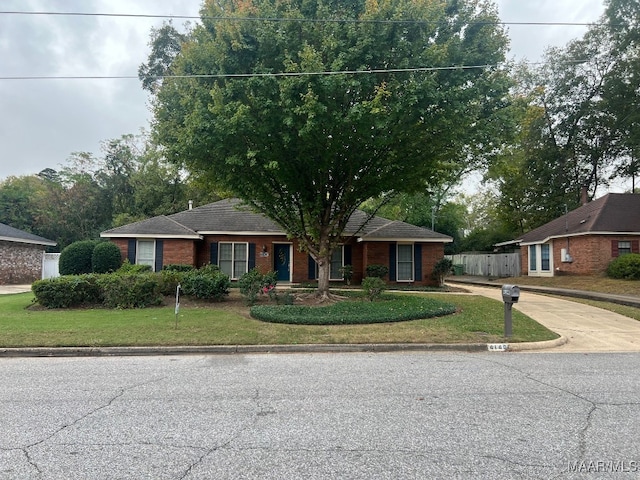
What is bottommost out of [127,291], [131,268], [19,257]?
[127,291]

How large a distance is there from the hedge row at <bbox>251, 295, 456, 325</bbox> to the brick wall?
19.0 m

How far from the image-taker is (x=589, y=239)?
23.2 m

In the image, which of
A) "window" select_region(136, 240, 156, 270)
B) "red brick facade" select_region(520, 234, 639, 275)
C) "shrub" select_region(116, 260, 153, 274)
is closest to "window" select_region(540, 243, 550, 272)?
Answer: "red brick facade" select_region(520, 234, 639, 275)

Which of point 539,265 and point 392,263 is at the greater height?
point 392,263

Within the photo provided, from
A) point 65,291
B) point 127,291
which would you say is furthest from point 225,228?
point 65,291

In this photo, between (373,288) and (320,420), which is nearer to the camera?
(320,420)

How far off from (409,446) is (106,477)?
2.44 m

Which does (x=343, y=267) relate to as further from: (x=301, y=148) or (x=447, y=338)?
(x=447, y=338)

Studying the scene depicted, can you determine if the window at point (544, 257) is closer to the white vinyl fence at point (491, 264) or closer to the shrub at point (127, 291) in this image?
the white vinyl fence at point (491, 264)

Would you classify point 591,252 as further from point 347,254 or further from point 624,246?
point 347,254

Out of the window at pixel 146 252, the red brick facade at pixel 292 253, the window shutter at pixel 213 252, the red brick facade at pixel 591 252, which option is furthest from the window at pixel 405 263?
the window at pixel 146 252

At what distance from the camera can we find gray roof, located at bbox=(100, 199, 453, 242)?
2058 cm

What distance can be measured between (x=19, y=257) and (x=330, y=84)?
884 inches

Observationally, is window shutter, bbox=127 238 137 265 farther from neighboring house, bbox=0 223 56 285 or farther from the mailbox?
→ the mailbox
